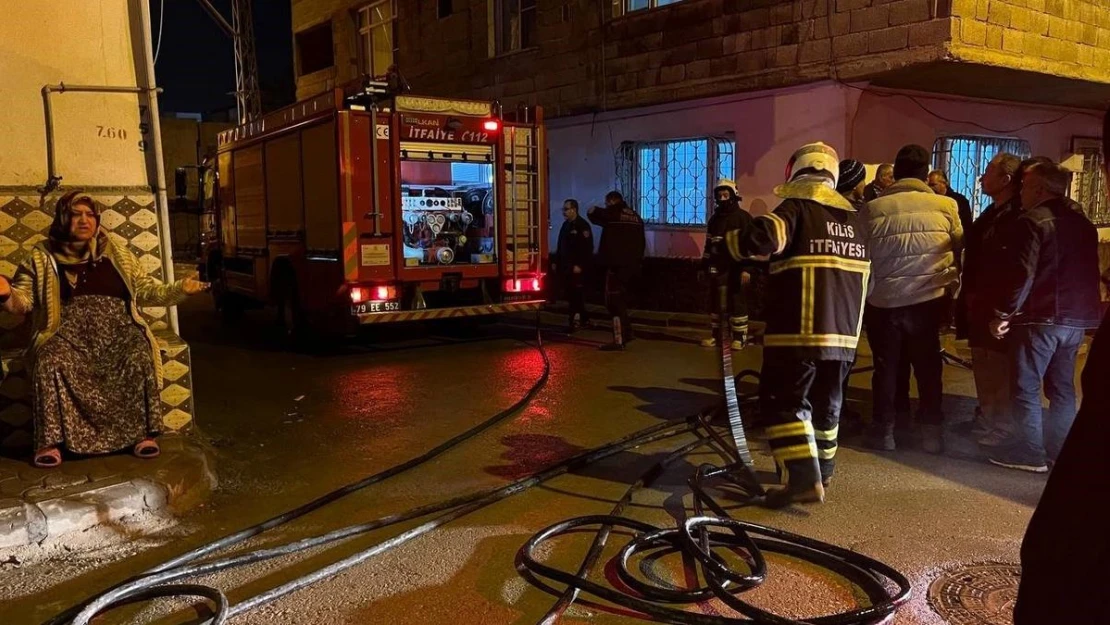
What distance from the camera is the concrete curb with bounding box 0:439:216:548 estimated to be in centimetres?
396

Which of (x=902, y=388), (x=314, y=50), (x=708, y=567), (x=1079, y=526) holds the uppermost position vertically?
(x=314, y=50)

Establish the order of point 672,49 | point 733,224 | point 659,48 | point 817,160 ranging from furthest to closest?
point 659,48, point 672,49, point 733,224, point 817,160

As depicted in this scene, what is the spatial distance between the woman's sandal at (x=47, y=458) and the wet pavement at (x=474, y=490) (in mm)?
833

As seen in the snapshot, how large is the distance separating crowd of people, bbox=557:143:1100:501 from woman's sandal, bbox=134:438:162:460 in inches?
135

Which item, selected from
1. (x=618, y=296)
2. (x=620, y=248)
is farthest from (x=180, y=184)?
(x=618, y=296)

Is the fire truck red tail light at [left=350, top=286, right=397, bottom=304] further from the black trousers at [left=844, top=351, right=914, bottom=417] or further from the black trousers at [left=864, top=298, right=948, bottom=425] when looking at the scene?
the black trousers at [left=864, top=298, right=948, bottom=425]

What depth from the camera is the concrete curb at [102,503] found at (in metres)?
3.96

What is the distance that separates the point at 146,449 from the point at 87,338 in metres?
0.73

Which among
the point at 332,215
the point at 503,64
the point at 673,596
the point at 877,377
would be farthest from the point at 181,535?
the point at 503,64

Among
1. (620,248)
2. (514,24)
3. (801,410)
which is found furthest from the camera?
(514,24)

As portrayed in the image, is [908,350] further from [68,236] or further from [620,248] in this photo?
[68,236]

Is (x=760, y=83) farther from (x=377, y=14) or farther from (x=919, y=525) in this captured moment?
(x=377, y=14)

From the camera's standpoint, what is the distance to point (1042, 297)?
195 inches

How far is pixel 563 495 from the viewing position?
4680 mm
